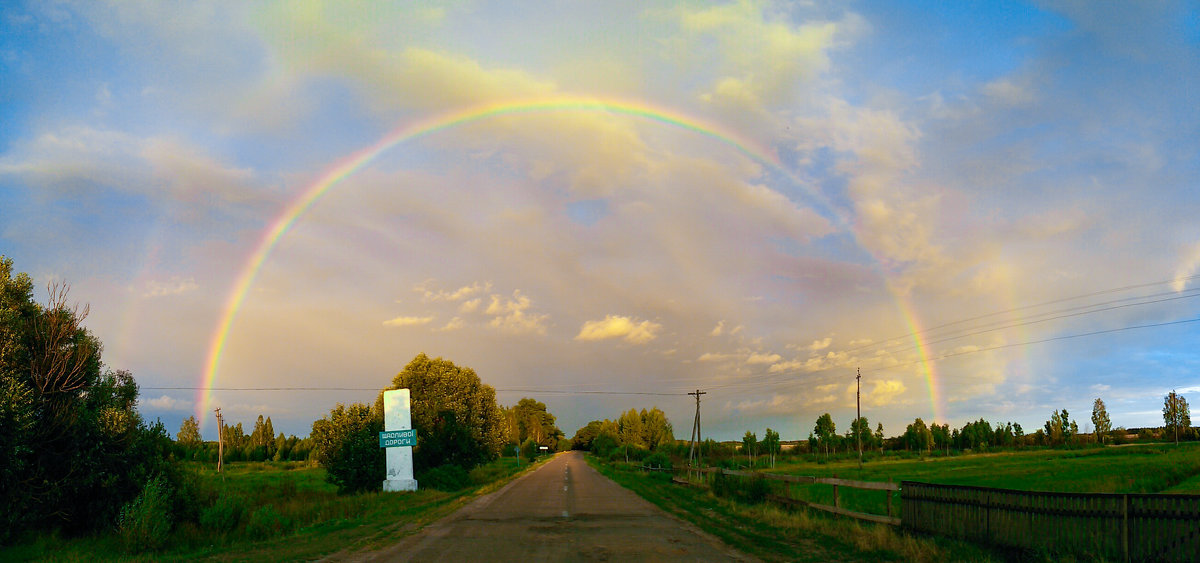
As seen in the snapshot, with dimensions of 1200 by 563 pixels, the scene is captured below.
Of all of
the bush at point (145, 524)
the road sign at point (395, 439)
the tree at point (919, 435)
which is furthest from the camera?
the tree at point (919, 435)

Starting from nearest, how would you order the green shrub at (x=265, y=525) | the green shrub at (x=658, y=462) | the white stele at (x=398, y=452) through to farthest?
the green shrub at (x=265, y=525)
the white stele at (x=398, y=452)
the green shrub at (x=658, y=462)

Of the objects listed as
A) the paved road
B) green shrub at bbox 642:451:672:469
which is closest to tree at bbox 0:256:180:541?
the paved road

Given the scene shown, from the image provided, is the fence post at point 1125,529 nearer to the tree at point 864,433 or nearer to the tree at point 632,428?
the tree at point 632,428

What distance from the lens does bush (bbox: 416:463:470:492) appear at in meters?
41.8

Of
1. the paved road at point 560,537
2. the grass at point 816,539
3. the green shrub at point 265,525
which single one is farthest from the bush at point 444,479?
the grass at point 816,539

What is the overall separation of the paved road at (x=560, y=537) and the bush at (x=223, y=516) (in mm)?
6322

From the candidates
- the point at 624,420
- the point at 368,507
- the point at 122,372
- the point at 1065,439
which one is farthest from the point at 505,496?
the point at 1065,439

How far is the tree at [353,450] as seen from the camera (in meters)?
40.1

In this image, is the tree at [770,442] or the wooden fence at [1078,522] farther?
the tree at [770,442]

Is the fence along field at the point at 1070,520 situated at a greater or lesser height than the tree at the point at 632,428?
greater

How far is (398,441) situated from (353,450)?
11.8 ft

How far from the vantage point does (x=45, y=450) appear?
1962 cm

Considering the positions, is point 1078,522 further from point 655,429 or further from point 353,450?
point 655,429

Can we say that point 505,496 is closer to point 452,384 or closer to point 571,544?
point 571,544
